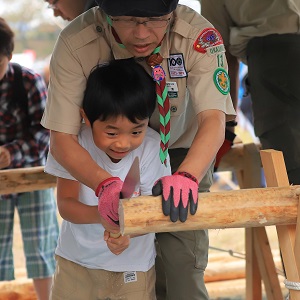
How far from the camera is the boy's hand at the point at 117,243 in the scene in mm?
1979

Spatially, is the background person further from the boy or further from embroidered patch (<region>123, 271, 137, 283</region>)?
embroidered patch (<region>123, 271, 137, 283</region>)

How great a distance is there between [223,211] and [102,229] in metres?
0.56

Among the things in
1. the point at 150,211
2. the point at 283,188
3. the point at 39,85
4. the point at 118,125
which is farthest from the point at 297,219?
the point at 39,85

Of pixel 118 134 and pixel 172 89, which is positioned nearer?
pixel 118 134

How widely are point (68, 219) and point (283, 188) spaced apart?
650 mm

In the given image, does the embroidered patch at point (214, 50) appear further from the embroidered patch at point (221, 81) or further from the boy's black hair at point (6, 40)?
the boy's black hair at point (6, 40)

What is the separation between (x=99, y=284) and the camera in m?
2.23

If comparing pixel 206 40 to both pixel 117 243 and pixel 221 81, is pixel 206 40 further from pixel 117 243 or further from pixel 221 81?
pixel 117 243

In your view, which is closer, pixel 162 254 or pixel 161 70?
pixel 161 70

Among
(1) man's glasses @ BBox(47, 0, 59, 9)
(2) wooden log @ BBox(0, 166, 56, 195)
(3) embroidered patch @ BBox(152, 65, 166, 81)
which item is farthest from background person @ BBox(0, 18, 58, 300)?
(3) embroidered patch @ BBox(152, 65, 166, 81)

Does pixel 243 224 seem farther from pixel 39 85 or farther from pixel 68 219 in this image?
pixel 39 85

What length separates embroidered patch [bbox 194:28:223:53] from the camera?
2127 millimetres

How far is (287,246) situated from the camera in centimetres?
198

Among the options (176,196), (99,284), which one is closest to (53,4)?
(99,284)
